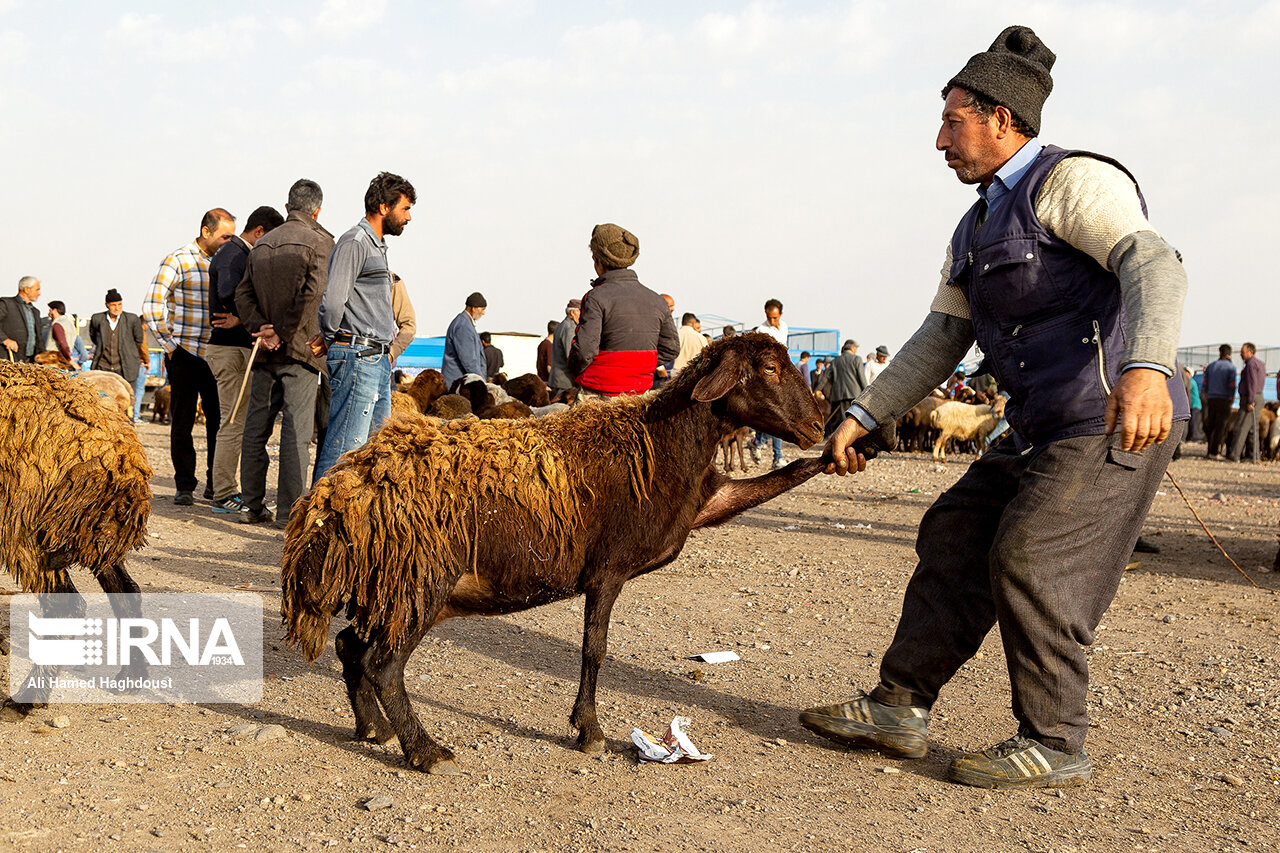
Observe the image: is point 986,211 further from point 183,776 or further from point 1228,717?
point 183,776

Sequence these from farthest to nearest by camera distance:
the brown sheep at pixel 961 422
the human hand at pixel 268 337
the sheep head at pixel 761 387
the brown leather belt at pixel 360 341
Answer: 1. the brown sheep at pixel 961 422
2. the human hand at pixel 268 337
3. the brown leather belt at pixel 360 341
4. the sheep head at pixel 761 387

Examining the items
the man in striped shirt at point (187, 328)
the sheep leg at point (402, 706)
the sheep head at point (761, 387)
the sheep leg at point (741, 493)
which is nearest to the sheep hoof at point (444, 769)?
the sheep leg at point (402, 706)

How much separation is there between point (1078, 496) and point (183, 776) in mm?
3327

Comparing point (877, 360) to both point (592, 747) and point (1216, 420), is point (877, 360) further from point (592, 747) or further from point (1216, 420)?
point (592, 747)

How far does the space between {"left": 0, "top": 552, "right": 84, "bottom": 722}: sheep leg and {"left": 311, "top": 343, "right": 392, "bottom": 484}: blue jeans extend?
8.75 feet

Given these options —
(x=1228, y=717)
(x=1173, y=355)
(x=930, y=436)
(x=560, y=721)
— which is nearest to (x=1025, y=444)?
(x=1173, y=355)

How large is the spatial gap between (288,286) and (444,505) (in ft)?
16.9

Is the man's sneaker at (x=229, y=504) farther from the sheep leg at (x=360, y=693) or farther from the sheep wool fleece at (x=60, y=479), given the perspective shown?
the sheep leg at (x=360, y=693)

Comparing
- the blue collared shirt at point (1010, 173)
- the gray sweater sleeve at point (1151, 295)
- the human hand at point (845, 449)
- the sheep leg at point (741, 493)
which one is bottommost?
the sheep leg at point (741, 493)

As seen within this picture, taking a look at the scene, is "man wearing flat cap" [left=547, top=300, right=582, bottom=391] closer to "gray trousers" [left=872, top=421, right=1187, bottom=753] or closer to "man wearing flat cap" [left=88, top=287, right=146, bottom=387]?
"man wearing flat cap" [left=88, top=287, right=146, bottom=387]

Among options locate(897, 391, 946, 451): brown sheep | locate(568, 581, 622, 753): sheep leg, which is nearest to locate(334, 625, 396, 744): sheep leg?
locate(568, 581, 622, 753): sheep leg

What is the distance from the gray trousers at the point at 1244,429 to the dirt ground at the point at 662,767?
18.8m

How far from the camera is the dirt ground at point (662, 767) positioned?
3.41m

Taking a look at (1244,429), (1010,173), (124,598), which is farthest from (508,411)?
(1244,429)
